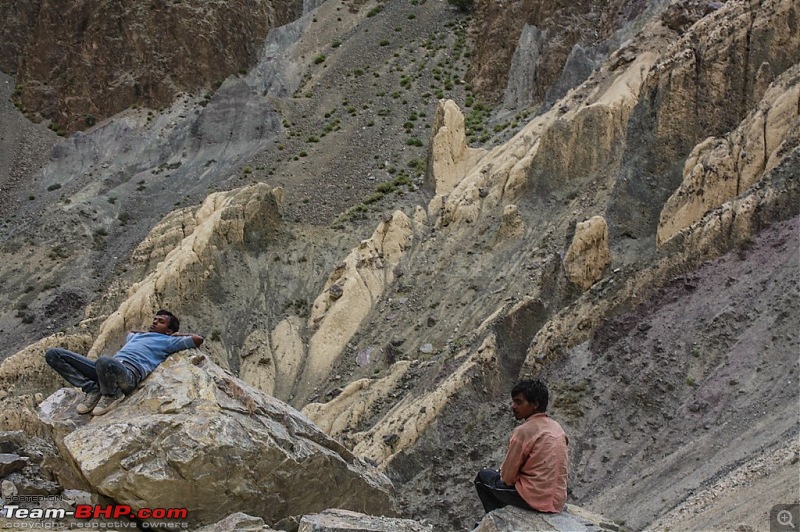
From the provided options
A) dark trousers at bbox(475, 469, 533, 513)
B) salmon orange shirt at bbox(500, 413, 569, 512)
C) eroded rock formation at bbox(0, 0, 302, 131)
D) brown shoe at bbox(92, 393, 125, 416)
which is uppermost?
eroded rock formation at bbox(0, 0, 302, 131)

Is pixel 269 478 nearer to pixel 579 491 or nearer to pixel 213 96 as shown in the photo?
pixel 579 491

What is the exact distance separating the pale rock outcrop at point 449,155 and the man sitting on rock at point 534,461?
3155 centimetres

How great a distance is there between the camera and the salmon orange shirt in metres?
8.62

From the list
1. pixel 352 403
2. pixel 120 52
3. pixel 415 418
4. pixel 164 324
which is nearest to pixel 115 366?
pixel 164 324

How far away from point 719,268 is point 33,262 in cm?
4207

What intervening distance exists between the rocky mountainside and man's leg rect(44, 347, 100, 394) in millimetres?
1776

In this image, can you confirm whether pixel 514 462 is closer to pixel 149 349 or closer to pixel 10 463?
pixel 149 349

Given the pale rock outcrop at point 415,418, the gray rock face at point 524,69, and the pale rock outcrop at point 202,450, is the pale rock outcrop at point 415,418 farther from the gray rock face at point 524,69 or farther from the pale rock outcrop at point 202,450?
the gray rock face at point 524,69

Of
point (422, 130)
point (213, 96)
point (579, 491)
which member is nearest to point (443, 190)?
point (422, 130)

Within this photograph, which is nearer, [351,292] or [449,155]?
[351,292]

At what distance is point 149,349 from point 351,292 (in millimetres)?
24476

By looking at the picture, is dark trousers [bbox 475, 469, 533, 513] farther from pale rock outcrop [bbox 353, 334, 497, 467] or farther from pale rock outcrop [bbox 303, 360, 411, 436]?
pale rock outcrop [bbox 303, 360, 411, 436]

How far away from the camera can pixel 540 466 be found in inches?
340

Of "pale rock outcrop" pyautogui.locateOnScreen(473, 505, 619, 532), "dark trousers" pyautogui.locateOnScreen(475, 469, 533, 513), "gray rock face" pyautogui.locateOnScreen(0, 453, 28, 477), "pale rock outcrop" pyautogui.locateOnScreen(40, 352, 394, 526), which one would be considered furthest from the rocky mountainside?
"dark trousers" pyautogui.locateOnScreen(475, 469, 533, 513)
